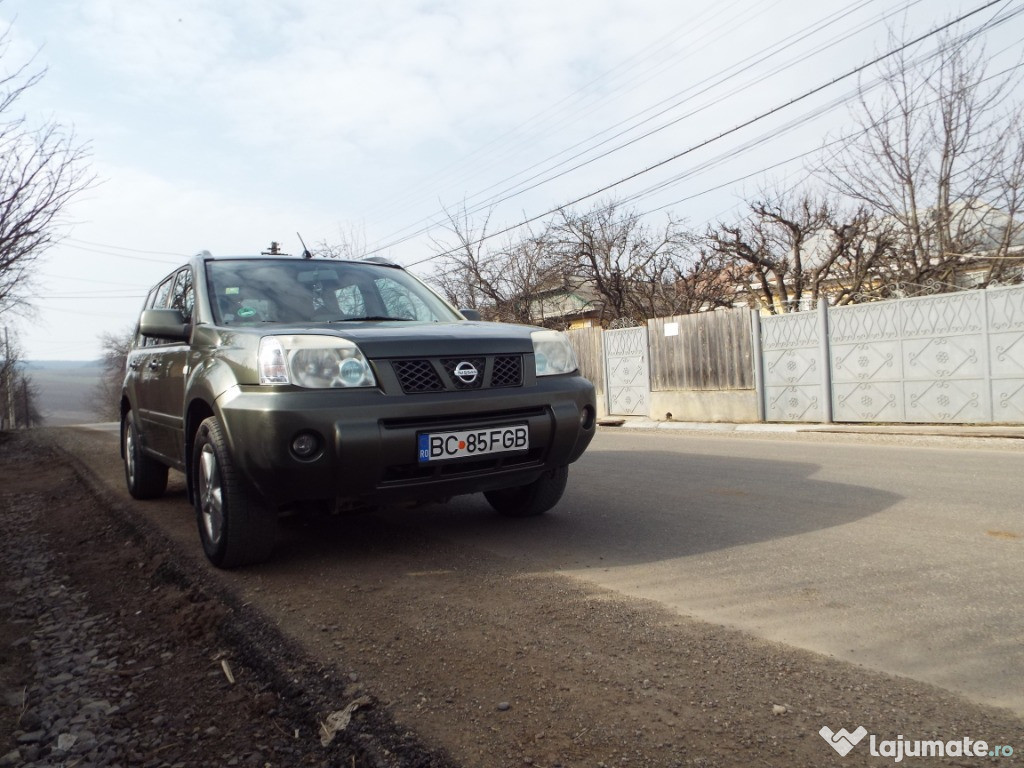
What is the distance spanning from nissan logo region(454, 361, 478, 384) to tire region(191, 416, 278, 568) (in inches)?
44.2

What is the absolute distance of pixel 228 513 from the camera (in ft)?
11.9

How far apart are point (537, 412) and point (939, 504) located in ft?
9.27

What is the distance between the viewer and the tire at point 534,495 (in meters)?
4.59

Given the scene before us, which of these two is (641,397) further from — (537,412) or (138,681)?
(138,681)

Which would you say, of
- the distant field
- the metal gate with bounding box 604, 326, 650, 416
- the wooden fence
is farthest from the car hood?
the distant field

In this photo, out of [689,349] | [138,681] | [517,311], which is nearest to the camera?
[138,681]

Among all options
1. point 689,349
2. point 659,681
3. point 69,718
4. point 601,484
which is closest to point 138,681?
point 69,718

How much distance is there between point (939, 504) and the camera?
191 inches

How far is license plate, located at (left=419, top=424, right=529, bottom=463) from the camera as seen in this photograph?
3570 millimetres

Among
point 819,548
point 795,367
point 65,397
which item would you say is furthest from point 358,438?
point 65,397

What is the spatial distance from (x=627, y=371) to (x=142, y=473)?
1172cm

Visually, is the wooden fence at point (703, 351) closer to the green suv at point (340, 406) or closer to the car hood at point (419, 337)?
the green suv at point (340, 406)

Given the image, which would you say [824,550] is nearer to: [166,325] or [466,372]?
[466,372]

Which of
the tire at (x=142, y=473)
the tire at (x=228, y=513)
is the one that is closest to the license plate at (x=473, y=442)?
the tire at (x=228, y=513)
